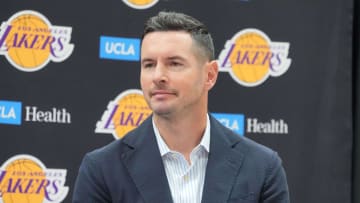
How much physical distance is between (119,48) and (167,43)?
1.64m

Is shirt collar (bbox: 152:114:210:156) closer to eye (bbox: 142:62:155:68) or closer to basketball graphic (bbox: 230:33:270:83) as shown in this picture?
eye (bbox: 142:62:155:68)

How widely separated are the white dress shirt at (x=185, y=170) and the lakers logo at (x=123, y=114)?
4.80ft

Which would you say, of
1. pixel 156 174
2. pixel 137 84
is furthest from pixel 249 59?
pixel 156 174

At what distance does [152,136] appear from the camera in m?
2.08

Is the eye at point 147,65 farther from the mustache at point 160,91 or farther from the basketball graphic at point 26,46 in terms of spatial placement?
the basketball graphic at point 26,46

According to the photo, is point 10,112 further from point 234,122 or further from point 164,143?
point 164,143

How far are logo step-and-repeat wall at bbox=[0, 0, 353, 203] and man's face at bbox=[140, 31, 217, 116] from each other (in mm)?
1576

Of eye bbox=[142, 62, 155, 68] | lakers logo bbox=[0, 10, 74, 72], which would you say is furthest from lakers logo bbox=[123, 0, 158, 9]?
eye bbox=[142, 62, 155, 68]

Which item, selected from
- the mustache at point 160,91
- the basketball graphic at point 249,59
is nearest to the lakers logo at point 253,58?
the basketball graphic at point 249,59

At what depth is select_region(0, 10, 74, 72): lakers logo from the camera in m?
3.42

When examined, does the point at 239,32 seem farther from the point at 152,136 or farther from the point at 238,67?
the point at 152,136

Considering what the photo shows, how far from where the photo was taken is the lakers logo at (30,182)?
3.39m

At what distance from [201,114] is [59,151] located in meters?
1.57

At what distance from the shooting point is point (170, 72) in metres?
1.94
